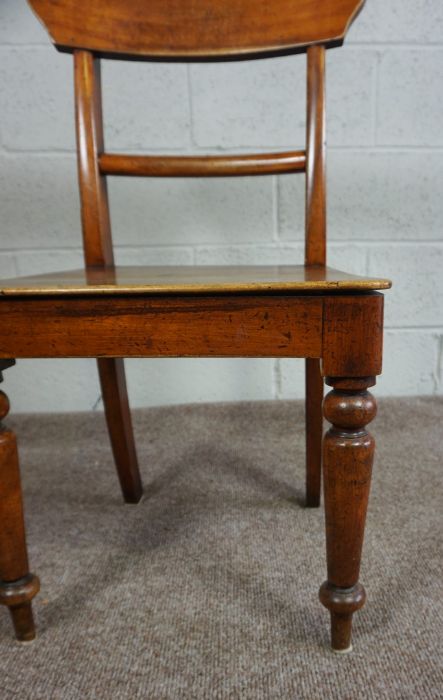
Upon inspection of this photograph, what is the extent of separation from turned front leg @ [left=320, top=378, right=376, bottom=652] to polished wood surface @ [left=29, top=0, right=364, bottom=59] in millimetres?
607

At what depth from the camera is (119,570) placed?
0.81 metres

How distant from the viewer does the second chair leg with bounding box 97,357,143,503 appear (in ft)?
2.98

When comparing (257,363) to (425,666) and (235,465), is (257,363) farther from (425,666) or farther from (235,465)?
(425,666)

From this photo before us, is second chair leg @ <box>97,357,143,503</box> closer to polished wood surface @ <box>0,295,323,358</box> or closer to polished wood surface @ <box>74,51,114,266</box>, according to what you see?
polished wood surface @ <box>74,51,114,266</box>

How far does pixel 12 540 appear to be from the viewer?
24.9 inches

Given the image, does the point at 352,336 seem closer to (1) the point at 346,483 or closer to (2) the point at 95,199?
(1) the point at 346,483

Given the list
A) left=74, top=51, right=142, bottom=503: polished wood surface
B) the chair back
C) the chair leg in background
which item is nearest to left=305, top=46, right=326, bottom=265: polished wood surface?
the chair back

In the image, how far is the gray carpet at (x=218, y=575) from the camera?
610mm

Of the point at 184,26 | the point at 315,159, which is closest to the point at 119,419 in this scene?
the point at 315,159

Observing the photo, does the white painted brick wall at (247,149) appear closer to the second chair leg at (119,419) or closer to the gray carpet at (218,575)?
the gray carpet at (218,575)

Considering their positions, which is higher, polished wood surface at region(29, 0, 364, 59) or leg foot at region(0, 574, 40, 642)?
polished wood surface at region(29, 0, 364, 59)

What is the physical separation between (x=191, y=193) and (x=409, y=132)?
538 millimetres

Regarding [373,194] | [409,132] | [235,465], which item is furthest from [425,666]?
[409,132]

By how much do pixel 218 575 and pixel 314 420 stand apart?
0.91ft
